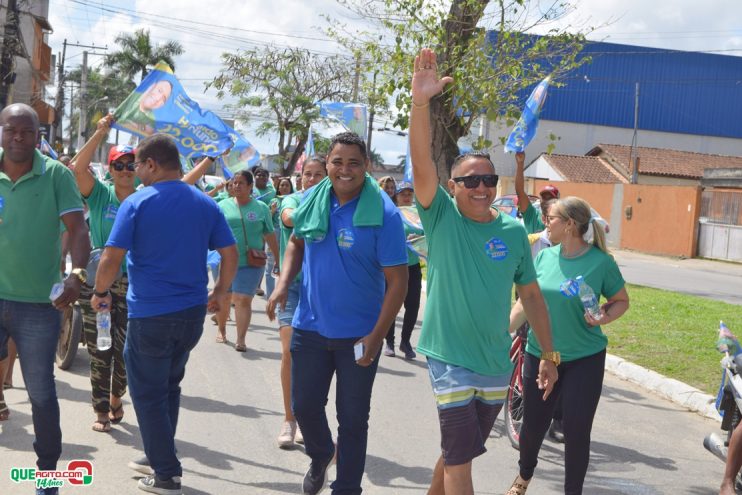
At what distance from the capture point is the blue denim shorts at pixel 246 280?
32.3ft

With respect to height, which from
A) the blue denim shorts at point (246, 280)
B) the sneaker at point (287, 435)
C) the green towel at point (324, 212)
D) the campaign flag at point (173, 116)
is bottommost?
the sneaker at point (287, 435)

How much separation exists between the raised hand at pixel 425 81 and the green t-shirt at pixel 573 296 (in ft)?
5.52

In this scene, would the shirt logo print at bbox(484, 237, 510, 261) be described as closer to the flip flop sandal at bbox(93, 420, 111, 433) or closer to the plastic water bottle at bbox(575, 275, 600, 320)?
the plastic water bottle at bbox(575, 275, 600, 320)

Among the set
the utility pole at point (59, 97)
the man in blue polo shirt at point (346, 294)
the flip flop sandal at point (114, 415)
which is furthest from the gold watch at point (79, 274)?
the utility pole at point (59, 97)

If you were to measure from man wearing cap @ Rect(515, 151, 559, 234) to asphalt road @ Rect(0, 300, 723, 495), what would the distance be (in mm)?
1721

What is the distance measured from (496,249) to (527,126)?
3.45 metres

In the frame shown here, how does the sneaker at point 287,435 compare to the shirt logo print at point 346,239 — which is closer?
the shirt logo print at point 346,239

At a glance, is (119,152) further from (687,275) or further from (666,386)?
(687,275)

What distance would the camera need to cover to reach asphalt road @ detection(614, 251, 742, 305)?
2089 centimetres

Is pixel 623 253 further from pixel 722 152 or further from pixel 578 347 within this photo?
pixel 722 152

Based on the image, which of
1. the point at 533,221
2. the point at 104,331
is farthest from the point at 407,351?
the point at 104,331

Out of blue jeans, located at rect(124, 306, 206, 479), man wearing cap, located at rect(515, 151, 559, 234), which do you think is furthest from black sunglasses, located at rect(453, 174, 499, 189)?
man wearing cap, located at rect(515, 151, 559, 234)

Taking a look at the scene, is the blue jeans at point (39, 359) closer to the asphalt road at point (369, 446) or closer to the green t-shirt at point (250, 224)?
the asphalt road at point (369, 446)

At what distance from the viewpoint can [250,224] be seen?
10031mm
